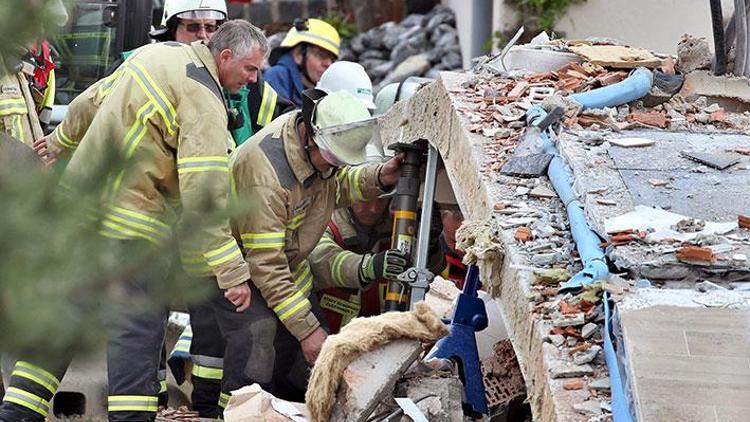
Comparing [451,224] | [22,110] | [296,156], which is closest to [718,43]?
[451,224]

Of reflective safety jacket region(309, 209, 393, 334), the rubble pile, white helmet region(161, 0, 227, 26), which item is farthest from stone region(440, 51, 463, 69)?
reflective safety jacket region(309, 209, 393, 334)

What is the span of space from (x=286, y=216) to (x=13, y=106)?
5.16ft

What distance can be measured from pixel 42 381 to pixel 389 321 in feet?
5.61

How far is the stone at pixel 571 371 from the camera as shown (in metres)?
3.73

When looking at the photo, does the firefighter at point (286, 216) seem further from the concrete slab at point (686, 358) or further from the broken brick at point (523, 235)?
the concrete slab at point (686, 358)

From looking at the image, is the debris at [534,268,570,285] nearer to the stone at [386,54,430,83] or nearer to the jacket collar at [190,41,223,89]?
the jacket collar at [190,41,223,89]

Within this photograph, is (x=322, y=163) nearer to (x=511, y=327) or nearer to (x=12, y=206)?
(x=511, y=327)

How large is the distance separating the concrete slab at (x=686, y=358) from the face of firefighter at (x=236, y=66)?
254 cm

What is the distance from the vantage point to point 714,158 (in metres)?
5.06

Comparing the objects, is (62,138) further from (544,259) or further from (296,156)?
(544,259)

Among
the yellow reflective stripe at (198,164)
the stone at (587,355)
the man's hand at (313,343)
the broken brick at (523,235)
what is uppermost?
the yellow reflective stripe at (198,164)

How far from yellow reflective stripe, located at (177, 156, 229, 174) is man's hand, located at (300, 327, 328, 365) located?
95 centimetres

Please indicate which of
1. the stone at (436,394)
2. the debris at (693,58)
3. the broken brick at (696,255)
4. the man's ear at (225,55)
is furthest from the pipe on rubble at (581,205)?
the man's ear at (225,55)

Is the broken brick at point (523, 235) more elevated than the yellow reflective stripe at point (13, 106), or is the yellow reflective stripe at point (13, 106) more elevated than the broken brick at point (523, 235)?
the yellow reflective stripe at point (13, 106)
